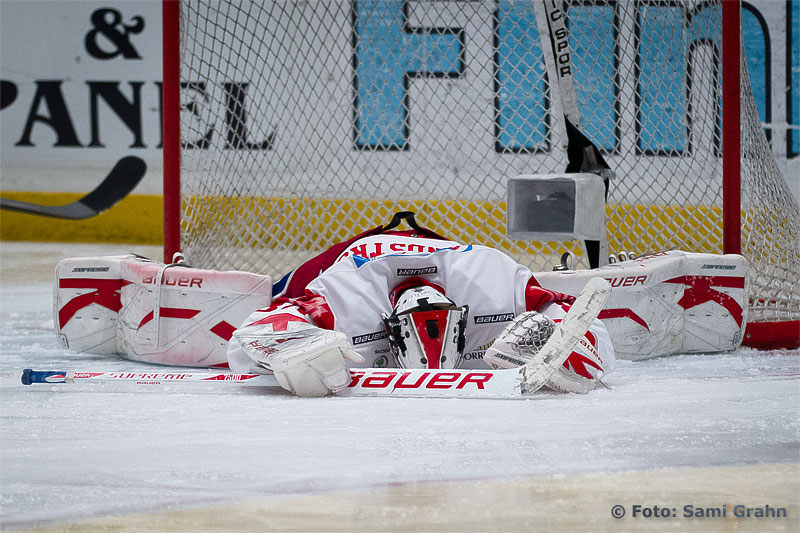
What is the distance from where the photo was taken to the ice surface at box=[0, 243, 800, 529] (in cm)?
133

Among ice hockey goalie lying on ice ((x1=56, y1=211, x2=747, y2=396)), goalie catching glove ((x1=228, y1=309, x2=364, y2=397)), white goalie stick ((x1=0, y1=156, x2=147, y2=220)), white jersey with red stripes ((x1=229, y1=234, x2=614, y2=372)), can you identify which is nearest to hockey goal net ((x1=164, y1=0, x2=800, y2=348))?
ice hockey goalie lying on ice ((x1=56, y1=211, x2=747, y2=396))

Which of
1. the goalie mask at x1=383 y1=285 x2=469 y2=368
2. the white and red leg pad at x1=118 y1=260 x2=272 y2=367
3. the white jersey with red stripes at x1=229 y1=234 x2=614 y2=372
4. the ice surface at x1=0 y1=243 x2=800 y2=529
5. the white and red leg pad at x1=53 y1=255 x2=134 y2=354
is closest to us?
the ice surface at x1=0 y1=243 x2=800 y2=529

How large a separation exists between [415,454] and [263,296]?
1125mm

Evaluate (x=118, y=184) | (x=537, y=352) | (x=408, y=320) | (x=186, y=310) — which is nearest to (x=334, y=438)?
(x=408, y=320)

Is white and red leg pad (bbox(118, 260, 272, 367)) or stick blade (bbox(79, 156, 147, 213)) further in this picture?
stick blade (bbox(79, 156, 147, 213))

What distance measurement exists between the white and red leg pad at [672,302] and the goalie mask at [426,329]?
661 millimetres

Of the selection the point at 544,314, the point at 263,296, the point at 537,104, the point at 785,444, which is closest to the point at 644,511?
the point at 785,444

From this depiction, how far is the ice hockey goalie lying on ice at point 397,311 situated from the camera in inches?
78.2

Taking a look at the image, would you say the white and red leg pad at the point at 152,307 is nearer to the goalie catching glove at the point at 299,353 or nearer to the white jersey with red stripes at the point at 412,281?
the white jersey with red stripes at the point at 412,281

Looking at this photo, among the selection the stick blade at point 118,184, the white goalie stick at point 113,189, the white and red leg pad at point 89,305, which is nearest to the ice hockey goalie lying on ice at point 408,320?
the white and red leg pad at point 89,305

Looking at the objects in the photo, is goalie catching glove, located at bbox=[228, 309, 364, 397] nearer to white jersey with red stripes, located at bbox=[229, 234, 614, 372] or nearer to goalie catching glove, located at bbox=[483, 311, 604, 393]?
white jersey with red stripes, located at bbox=[229, 234, 614, 372]

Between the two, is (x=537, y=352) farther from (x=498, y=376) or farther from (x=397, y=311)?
(x=397, y=311)

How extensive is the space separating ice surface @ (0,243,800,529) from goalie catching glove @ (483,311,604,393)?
0.18ft

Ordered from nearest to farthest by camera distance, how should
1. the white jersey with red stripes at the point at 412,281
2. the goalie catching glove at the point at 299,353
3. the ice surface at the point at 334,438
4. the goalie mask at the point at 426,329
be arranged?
the ice surface at the point at 334,438 → the goalie catching glove at the point at 299,353 → the goalie mask at the point at 426,329 → the white jersey with red stripes at the point at 412,281
